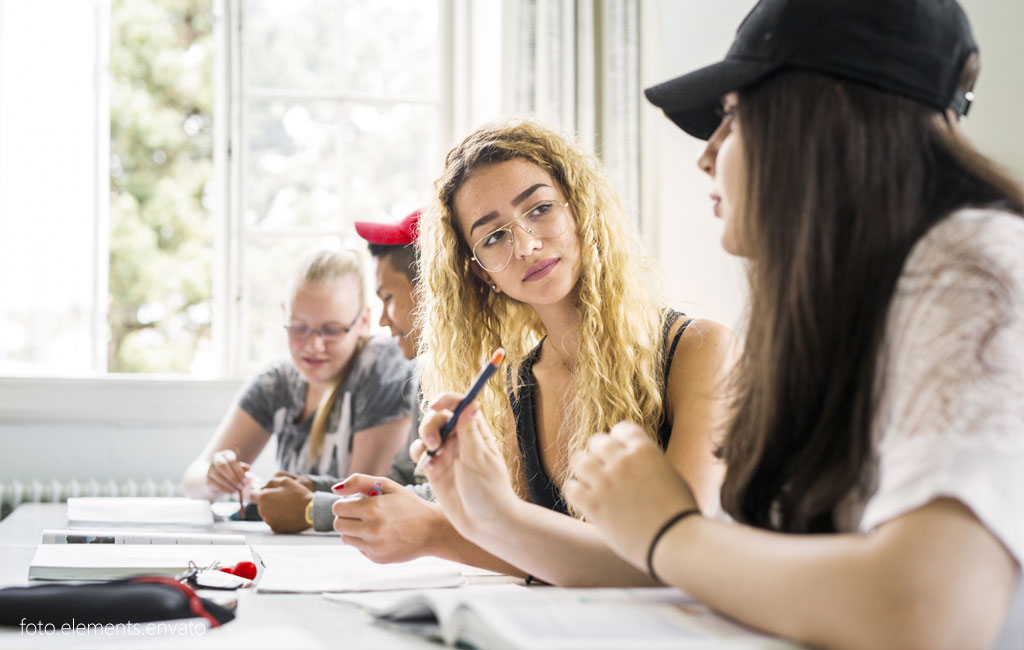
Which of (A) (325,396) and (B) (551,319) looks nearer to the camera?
(B) (551,319)

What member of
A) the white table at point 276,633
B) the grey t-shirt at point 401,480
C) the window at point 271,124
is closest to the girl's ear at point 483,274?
the grey t-shirt at point 401,480

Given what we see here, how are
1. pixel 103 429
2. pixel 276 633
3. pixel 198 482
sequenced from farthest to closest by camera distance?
pixel 103 429 → pixel 198 482 → pixel 276 633

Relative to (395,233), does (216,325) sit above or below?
below

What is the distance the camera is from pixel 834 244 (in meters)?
0.80

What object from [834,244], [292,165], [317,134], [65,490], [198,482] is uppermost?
[317,134]

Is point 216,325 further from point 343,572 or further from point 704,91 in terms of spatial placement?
point 704,91

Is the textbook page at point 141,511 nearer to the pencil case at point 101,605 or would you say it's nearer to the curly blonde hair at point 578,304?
the curly blonde hair at point 578,304

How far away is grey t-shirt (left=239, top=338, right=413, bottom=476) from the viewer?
2.38 m

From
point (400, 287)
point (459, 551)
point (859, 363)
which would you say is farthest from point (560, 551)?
point (400, 287)

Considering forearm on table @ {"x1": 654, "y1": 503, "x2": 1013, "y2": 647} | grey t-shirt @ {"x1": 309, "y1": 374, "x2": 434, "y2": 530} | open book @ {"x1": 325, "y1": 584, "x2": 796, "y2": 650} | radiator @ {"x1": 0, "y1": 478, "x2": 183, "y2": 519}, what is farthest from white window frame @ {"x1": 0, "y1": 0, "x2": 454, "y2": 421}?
forearm on table @ {"x1": 654, "y1": 503, "x2": 1013, "y2": 647}

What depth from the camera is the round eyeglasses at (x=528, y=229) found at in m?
1.56

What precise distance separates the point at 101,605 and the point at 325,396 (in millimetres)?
1547

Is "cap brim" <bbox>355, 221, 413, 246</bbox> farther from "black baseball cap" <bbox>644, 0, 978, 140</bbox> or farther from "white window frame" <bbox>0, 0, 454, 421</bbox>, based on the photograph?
"black baseball cap" <bbox>644, 0, 978, 140</bbox>

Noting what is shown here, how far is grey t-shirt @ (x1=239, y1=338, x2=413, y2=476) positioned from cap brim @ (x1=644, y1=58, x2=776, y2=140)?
142 cm
